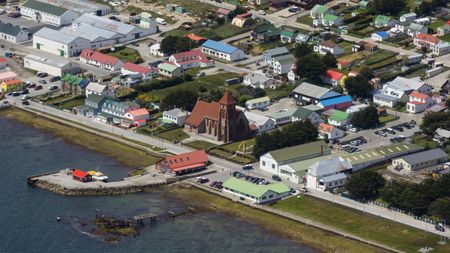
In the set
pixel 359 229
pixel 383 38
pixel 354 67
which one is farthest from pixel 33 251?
pixel 383 38

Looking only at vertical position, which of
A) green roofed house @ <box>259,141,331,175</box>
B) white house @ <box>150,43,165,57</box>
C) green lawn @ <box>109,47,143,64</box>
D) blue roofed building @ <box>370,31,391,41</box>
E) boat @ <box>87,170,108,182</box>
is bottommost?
green lawn @ <box>109,47,143,64</box>

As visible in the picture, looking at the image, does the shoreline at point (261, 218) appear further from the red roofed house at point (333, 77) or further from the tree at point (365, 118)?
the red roofed house at point (333, 77)

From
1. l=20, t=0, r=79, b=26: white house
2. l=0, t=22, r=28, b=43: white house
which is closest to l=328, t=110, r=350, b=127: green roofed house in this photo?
l=0, t=22, r=28, b=43: white house

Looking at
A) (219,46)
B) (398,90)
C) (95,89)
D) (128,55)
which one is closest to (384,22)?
(219,46)

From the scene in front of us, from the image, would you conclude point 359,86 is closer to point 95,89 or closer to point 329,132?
point 329,132

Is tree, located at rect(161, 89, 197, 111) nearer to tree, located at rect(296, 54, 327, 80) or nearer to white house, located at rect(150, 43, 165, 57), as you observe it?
tree, located at rect(296, 54, 327, 80)

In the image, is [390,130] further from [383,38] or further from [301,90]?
[383,38]

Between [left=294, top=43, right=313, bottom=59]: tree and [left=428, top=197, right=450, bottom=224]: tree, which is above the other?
[left=428, top=197, right=450, bottom=224]: tree
